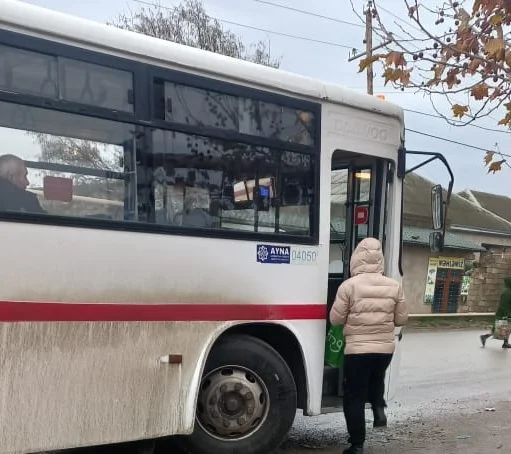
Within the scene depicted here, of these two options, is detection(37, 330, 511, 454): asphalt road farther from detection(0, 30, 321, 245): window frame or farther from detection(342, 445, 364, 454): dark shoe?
detection(0, 30, 321, 245): window frame

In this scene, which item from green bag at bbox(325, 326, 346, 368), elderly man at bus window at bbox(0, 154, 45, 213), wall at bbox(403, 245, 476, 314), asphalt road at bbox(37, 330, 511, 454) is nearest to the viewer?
elderly man at bus window at bbox(0, 154, 45, 213)

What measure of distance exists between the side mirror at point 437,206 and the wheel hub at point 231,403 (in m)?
2.35

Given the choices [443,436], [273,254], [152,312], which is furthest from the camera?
[443,436]

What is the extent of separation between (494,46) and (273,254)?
7.54 ft

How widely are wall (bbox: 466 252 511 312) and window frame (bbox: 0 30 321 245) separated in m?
24.4

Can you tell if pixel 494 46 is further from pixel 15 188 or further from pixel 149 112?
pixel 15 188

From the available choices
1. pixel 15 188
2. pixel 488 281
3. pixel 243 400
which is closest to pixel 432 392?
pixel 243 400

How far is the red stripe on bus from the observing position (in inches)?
161

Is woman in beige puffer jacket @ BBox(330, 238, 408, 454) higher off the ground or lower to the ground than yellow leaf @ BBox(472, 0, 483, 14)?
lower

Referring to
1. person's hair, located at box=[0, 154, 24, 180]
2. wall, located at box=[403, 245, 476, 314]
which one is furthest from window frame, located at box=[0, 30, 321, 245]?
wall, located at box=[403, 245, 476, 314]

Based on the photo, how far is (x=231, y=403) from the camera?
16.5ft

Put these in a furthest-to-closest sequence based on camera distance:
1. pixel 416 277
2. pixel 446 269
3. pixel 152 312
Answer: pixel 446 269, pixel 416 277, pixel 152 312

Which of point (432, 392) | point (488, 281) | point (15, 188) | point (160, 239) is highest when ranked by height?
point (15, 188)

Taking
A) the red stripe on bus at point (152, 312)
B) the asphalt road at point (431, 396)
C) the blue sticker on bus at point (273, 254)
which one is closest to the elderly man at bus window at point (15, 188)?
the red stripe on bus at point (152, 312)
